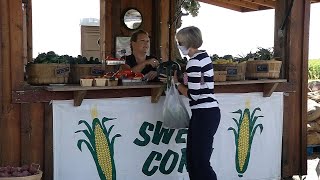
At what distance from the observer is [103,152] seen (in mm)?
4434

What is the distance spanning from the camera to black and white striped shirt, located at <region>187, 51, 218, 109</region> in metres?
4.01

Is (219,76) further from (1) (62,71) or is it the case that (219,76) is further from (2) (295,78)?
(1) (62,71)

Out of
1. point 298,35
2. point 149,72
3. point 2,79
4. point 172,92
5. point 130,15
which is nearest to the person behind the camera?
point 2,79

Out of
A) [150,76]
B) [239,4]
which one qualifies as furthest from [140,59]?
[239,4]

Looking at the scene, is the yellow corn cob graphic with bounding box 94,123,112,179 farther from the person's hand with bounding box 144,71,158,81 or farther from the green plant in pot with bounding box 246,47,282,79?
the green plant in pot with bounding box 246,47,282,79

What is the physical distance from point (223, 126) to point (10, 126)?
213cm

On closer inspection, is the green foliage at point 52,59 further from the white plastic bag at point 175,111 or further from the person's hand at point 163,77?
the white plastic bag at point 175,111

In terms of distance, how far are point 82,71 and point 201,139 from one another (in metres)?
1.27

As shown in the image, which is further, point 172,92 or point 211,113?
point 172,92

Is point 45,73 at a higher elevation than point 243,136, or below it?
higher

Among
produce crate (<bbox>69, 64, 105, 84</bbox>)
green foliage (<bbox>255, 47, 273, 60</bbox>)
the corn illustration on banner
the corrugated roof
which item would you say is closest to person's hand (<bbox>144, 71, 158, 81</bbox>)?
the corn illustration on banner

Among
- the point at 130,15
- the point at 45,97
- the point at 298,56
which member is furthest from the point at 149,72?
the point at 130,15

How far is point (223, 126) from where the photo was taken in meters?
5.04

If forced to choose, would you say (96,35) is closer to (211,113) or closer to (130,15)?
(130,15)
